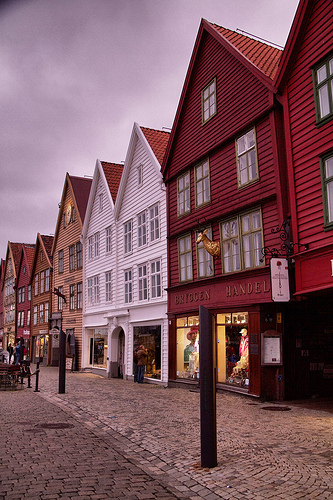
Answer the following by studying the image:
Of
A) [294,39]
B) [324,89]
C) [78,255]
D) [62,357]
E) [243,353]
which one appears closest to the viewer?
[324,89]

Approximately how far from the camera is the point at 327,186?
1193cm

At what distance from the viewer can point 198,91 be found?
19.5m

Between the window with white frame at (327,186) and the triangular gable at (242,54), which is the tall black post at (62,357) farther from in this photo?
the window with white frame at (327,186)

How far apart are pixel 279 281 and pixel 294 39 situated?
661 cm

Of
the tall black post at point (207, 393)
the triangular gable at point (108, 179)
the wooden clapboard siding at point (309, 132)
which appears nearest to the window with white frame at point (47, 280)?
the triangular gable at point (108, 179)

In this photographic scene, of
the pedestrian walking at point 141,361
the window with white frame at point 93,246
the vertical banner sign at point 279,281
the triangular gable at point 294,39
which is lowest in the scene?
the pedestrian walking at point 141,361

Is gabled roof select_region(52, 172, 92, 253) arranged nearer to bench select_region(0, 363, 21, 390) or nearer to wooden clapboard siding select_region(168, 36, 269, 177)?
wooden clapboard siding select_region(168, 36, 269, 177)

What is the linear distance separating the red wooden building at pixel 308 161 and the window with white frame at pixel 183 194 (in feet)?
21.7

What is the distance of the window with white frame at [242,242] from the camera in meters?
15.1

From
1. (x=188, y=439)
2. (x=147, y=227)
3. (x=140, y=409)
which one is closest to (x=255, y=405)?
(x=140, y=409)

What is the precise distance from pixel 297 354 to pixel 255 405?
2.09 meters

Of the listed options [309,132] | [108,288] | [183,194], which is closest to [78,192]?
[108,288]

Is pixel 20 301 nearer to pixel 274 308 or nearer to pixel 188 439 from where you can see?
pixel 274 308

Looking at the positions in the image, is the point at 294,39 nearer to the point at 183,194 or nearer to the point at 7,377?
the point at 183,194
